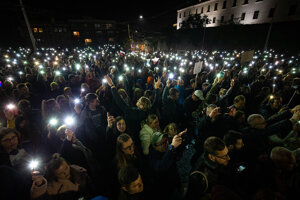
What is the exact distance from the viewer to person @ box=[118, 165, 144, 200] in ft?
6.11

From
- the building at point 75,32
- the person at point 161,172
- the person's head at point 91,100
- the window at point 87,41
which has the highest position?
the building at point 75,32

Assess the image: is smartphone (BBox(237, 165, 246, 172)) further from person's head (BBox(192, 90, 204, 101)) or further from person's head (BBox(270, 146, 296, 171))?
person's head (BBox(192, 90, 204, 101))

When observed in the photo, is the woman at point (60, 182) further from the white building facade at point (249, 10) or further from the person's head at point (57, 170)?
the white building facade at point (249, 10)

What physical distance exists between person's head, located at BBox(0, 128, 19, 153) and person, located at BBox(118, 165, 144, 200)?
199 cm

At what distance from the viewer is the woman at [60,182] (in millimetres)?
1881

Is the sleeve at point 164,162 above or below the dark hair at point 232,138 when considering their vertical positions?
below

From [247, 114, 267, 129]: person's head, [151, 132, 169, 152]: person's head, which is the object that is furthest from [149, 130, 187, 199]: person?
[247, 114, 267, 129]: person's head

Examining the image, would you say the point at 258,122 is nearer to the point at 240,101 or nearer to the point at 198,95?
A: the point at 240,101

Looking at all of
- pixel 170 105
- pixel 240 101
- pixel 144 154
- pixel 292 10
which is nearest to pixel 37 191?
pixel 144 154

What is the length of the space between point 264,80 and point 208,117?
504 cm

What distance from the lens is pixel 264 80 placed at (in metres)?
6.52

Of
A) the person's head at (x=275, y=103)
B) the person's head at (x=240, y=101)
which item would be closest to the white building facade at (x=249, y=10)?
the person's head at (x=275, y=103)

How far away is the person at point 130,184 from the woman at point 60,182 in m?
0.65

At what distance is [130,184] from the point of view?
6.11 feet
